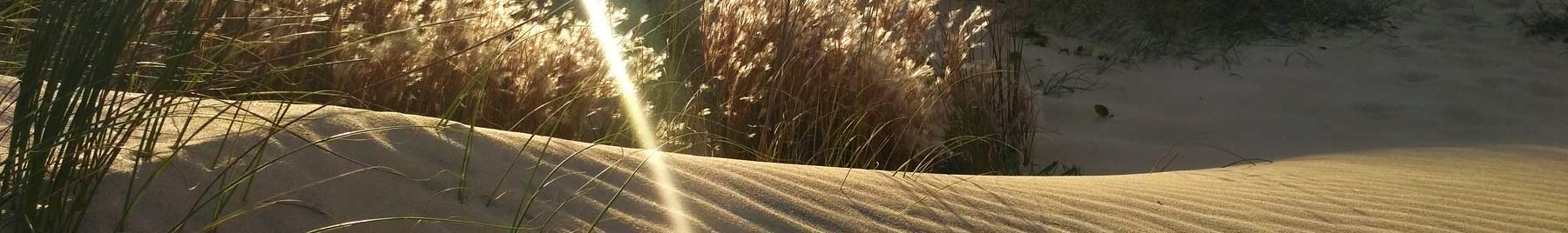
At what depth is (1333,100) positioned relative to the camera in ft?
22.5

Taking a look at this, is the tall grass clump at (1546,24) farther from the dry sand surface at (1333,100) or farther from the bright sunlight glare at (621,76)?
the bright sunlight glare at (621,76)

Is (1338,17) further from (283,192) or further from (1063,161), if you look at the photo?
(283,192)

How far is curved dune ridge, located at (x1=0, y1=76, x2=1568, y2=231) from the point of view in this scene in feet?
6.89

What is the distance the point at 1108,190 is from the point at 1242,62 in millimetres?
4886

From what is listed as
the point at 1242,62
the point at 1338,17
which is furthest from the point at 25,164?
the point at 1338,17

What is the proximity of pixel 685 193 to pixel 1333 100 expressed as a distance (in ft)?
16.9

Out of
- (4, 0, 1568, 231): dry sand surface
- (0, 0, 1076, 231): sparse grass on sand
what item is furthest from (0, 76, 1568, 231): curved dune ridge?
(0, 0, 1076, 231): sparse grass on sand

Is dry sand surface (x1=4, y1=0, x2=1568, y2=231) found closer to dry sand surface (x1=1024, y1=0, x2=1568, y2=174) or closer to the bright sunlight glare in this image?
dry sand surface (x1=1024, y1=0, x2=1568, y2=174)

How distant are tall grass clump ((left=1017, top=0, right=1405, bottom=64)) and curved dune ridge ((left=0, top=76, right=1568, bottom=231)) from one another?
4.06m

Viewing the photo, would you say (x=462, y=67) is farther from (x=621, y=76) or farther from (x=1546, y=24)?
(x=1546, y=24)

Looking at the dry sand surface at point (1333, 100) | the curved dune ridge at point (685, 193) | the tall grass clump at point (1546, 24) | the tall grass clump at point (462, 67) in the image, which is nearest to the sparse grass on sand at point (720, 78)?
the tall grass clump at point (462, 67)

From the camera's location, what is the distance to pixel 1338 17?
8688 mm

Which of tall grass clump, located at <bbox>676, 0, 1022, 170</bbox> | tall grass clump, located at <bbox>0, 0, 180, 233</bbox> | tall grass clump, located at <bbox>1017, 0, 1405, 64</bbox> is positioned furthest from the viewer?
tall grass clump, located at <bbox>1017, 0, 1405, 64</bbox>

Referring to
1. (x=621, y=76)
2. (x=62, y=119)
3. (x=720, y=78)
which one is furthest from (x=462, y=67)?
(x=62, y=119)
